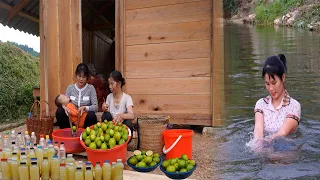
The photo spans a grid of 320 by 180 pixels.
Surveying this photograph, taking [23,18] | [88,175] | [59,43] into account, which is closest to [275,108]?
[88,175]

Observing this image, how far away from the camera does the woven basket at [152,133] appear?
16.5ft

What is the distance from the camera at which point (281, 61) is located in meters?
4.62

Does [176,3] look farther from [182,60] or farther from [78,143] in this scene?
[78,143]

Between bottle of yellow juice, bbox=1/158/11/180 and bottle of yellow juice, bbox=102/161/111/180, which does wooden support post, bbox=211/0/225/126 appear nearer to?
bottle of yellow juice, bbox=102/161/111/180

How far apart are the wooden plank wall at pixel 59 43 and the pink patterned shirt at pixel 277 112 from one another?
366 cm

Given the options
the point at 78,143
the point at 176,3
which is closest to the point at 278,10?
the point at 176,3

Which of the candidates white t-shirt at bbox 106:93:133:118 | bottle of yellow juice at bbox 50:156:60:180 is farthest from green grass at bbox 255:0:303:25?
bottle of yellow juice at bbox 50:156:60:180

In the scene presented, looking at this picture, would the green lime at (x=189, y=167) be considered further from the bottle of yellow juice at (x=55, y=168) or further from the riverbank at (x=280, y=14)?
the riverbank at (x=280, y=14)

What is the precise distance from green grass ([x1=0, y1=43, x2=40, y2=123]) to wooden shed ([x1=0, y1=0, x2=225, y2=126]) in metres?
2.82

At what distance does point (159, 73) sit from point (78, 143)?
2181 millimetres

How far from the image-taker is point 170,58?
6.34 meters

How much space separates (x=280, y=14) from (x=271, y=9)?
1209 mm

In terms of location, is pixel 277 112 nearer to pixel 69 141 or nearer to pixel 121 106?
pixel 121 106

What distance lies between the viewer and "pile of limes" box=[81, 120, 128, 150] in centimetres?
430
